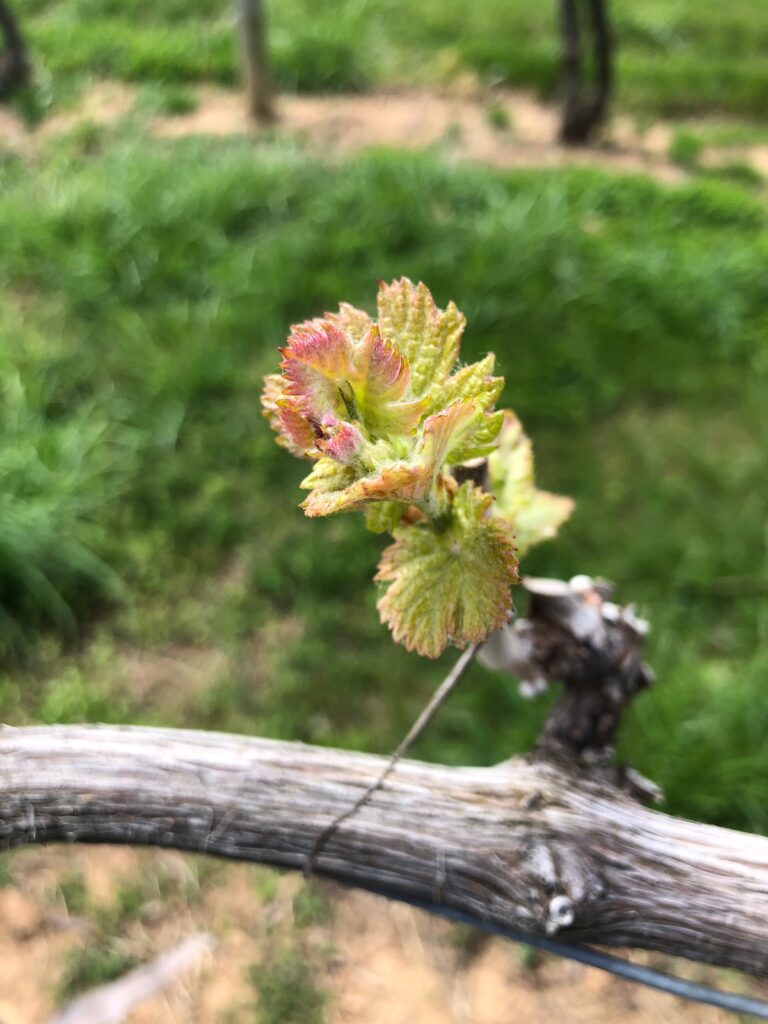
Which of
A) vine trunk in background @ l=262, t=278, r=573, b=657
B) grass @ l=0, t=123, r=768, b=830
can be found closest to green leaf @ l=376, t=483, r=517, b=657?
vine trunk in background @ l=262, t=278, r=573, b=657

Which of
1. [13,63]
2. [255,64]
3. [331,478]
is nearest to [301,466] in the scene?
[331,478]

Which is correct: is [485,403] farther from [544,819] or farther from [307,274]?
[307,274]

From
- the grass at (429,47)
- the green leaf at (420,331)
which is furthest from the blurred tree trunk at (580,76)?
the green leaf at (420,331)

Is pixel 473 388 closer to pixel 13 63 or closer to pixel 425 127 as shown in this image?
pixel 425 127

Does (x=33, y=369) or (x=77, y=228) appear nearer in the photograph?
(x=33, y=369)

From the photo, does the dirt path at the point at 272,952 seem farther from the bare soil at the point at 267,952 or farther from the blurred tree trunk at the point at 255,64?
the blurred tree trunk at the point at 255,64

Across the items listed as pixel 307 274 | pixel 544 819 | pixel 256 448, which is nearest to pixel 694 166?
pixel 307 274

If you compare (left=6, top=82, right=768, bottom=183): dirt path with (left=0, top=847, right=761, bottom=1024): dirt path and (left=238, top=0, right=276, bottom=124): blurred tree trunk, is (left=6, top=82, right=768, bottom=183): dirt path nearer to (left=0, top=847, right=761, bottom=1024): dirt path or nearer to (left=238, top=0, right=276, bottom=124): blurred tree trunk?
(left=238, top=0, right=276, bottom=124): blurred tree trunk
